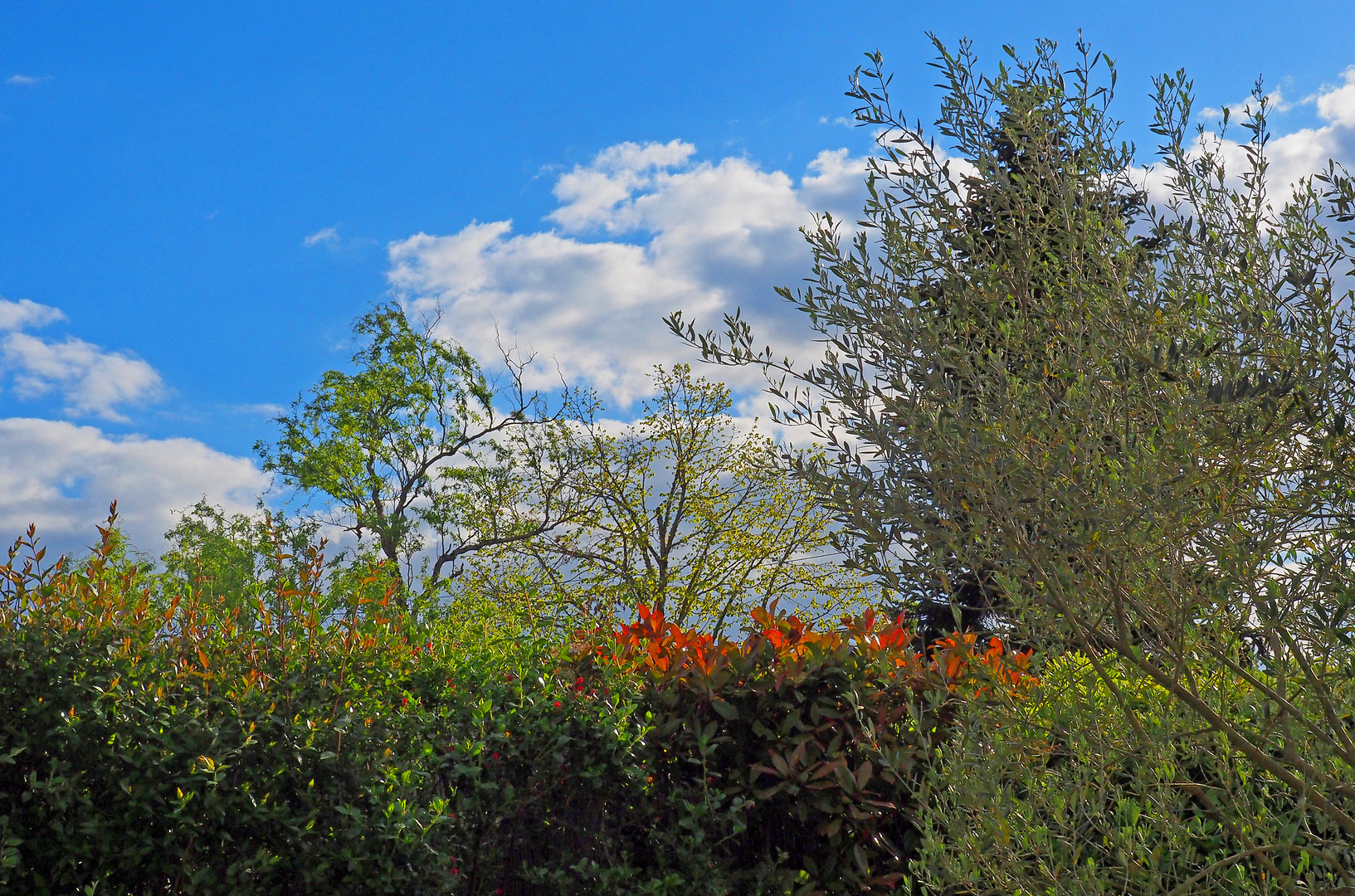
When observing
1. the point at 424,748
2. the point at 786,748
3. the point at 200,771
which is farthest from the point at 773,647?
the point at 200,771

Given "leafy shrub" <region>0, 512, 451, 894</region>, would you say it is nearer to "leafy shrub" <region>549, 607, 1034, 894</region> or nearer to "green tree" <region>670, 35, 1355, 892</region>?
"leafy shrub" <region>549, 607, 1034, 894</region>

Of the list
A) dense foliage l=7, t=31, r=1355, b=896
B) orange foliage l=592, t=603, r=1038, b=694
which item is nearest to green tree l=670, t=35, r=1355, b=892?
dense foliage l=7, t=31, r=1355, b=896

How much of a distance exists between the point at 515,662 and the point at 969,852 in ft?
7.86

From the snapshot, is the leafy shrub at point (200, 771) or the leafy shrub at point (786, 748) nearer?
the leafy shrub at point (200, 771)

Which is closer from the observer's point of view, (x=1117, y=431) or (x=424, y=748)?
(x=1117, y=431)

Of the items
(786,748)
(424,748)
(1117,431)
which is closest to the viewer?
(1117,431)

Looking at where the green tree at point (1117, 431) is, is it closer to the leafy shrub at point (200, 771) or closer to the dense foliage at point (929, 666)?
the dense foliage at point (929, 666)

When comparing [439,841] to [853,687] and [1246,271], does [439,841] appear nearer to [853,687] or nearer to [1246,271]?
[853,687]

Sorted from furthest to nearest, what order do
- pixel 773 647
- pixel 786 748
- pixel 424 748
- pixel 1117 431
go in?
pixel 773 647 → pixel 786 748 → pixel 424 748 → pixel 1117 431

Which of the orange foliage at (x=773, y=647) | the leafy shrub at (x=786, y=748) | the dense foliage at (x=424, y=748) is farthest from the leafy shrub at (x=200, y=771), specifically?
the orange foliage at (x=773, y=647)

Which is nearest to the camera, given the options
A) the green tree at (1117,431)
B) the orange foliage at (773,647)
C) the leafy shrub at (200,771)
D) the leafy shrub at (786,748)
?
the green tree at (1117,431)

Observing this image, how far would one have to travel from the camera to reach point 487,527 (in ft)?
75.9

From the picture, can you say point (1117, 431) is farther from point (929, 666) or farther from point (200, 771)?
point (200, 771)

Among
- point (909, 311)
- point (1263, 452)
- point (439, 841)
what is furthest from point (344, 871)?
point (1263, 452)
